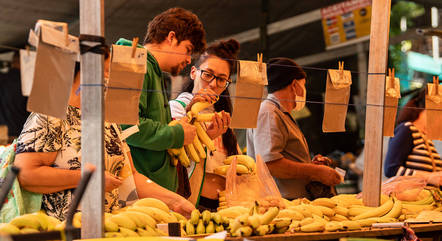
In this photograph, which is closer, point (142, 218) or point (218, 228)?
point (142, 218)

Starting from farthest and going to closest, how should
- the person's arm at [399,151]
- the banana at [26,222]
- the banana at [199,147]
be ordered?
the person's arm at [399,151] → the banana at [199,147] → the banana at [26,222]

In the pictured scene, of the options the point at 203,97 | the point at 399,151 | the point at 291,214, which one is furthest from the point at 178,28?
the point at 399,151

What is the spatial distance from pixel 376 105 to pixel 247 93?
0.87 metres

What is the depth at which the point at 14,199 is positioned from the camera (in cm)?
239

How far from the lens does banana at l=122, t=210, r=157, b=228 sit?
2.23m

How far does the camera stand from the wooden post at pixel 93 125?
2051 mm

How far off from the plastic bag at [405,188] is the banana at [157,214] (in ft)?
5.99

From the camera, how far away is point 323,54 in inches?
275

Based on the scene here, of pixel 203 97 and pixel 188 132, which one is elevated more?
pixel 203 97

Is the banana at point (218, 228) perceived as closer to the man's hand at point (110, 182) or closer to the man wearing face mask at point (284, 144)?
the man's hand at point (110, 182)

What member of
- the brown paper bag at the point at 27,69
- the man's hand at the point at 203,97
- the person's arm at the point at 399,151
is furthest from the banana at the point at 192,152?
the person's arm at the point at 399,151

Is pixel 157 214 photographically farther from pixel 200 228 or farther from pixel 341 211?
pixel 341 211

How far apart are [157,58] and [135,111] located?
93 centimetres

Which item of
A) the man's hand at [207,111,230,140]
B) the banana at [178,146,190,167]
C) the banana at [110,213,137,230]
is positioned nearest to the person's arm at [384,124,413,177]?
the man's hand at [207,111,230,140]
